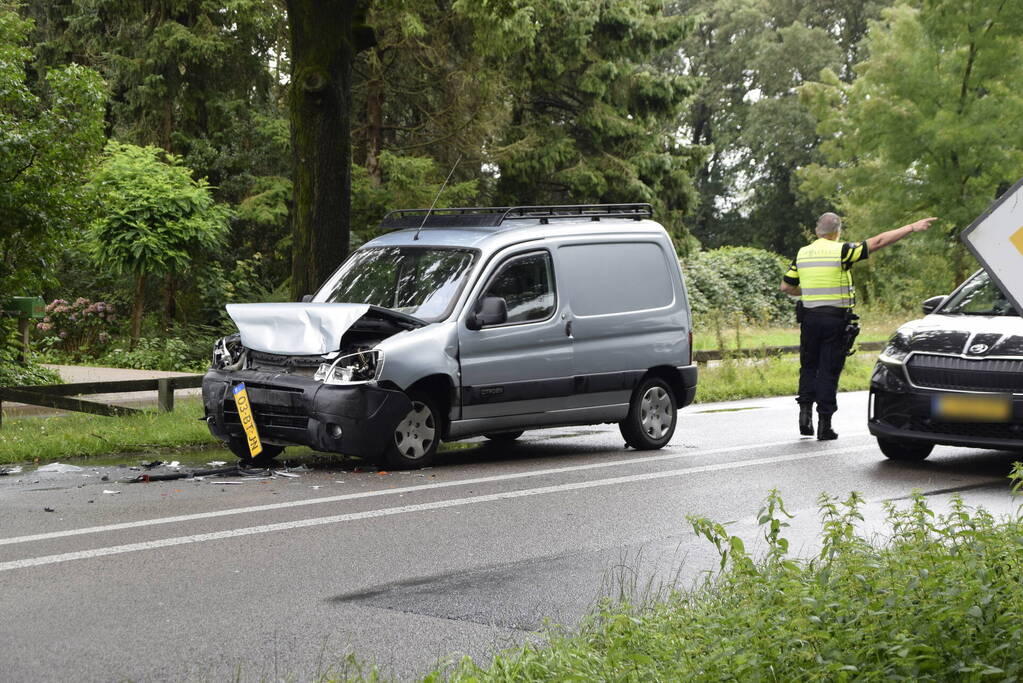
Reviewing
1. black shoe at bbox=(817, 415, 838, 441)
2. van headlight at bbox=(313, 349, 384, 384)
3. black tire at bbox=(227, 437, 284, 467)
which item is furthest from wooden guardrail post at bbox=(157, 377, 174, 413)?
black shoe at bbox=(817, 415, 838, 441)

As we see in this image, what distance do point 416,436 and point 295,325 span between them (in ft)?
4.18

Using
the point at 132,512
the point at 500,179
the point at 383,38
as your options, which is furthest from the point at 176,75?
the point at 132,512

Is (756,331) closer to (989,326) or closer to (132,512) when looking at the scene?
(989,326)

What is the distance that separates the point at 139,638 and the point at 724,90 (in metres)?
57.5

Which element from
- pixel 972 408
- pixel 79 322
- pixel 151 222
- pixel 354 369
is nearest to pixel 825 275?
pixel 972 408

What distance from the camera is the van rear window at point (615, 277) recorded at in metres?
11.5

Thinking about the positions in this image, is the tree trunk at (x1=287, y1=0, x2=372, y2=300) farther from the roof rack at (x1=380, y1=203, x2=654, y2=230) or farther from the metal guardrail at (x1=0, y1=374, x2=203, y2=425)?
the roof rack at (x1=380, y1=203, x2=654, y2=230)

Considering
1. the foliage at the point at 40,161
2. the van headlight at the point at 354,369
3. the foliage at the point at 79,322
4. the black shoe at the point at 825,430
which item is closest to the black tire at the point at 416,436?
the van headlight at the point at 354,369

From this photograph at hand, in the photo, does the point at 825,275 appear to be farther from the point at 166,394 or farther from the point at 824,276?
the point at 166,394

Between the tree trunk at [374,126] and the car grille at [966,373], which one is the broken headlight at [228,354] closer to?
the car grille at [966,373]

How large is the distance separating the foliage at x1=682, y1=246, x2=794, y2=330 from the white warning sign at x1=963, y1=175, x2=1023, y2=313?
31357 mm

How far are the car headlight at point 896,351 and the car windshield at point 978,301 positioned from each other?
0.64m

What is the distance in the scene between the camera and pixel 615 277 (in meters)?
11.8

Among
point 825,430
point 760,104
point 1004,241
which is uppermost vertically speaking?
point 760,104
